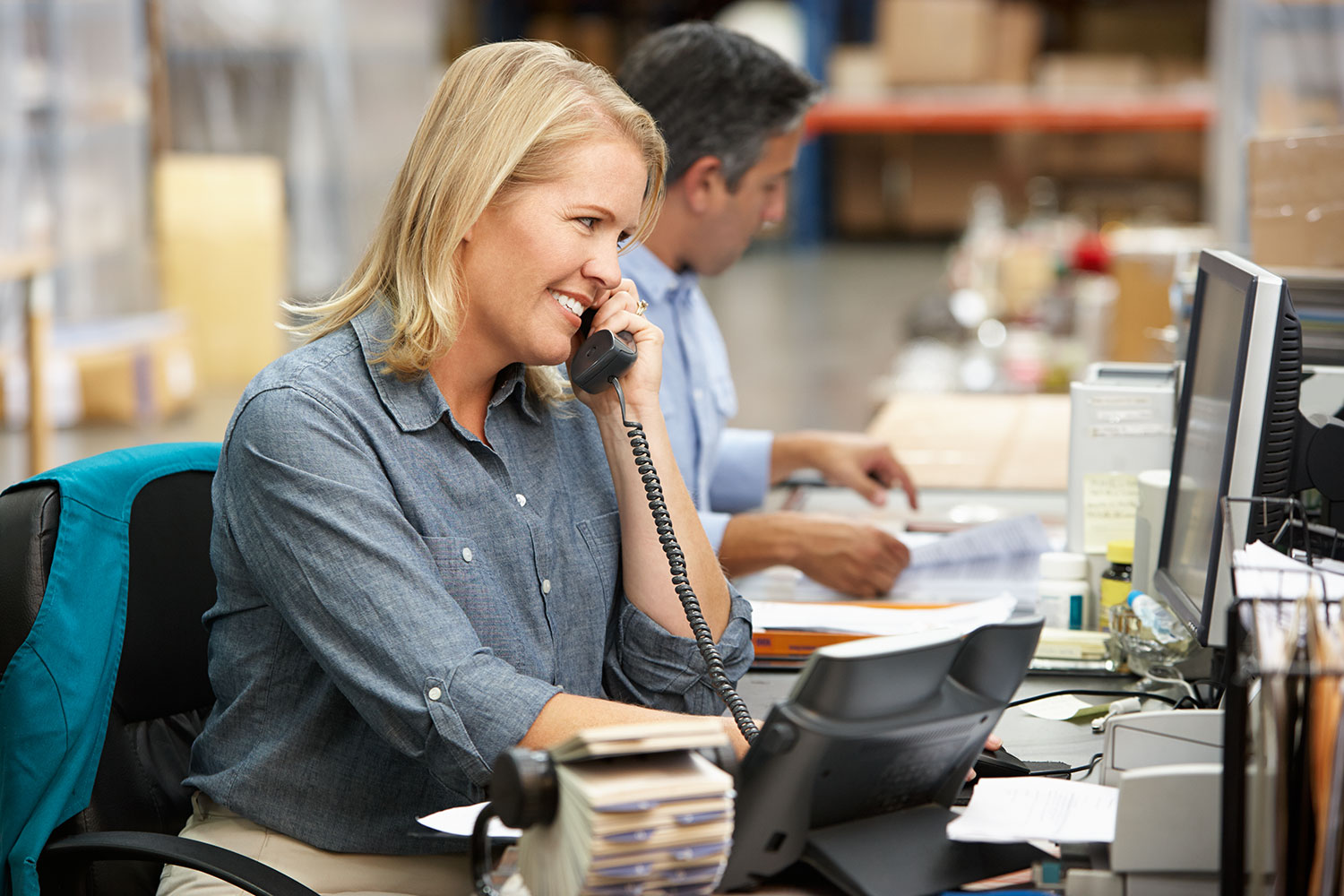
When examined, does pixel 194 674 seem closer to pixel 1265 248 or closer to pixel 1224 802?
pixel 1224 802

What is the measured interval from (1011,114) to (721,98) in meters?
8.99

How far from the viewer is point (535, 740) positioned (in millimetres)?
1186

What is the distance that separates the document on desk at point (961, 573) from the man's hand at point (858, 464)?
0.22m

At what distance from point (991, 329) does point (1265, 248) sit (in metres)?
2.38

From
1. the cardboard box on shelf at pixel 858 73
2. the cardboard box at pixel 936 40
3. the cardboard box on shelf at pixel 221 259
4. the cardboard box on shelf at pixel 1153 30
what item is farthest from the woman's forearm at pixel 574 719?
the cardboard box on shelf at pixel 1153 30

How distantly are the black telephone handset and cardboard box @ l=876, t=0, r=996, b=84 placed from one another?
31.9 feet

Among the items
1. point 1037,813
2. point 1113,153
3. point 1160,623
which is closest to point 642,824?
point 1037,813

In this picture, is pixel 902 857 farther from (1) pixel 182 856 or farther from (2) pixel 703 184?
(2) pixel 703 184

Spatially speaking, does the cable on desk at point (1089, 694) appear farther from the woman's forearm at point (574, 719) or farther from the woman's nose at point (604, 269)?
the woman's nose at point (604, 269)

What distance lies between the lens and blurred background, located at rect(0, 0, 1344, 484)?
4.30 metres

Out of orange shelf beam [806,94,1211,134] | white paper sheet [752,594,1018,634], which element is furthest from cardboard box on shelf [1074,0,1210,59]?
white paper sheet [752,594,1018,634]

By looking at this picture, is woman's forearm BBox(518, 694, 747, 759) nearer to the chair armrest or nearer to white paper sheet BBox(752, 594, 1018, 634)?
the chair armrest

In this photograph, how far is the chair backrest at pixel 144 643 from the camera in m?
1.40

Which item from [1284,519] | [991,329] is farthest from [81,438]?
[1284,519]
